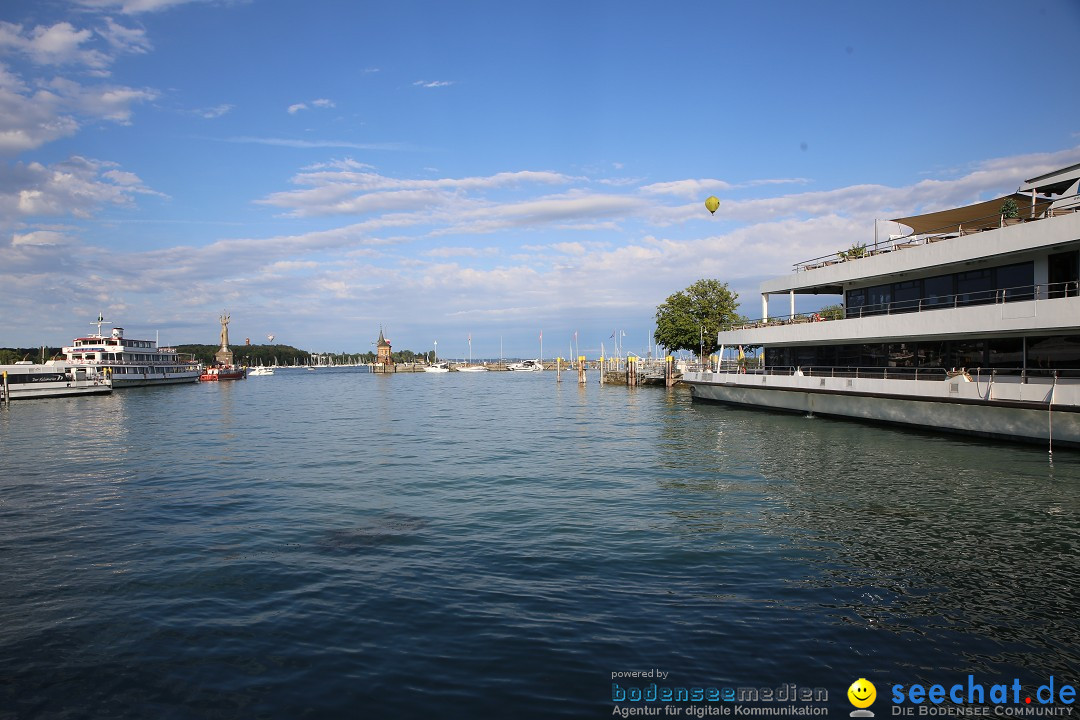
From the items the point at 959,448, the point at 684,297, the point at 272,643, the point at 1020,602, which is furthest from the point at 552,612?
the point at 684,297

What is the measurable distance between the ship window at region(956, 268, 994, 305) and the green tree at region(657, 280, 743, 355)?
40508mm

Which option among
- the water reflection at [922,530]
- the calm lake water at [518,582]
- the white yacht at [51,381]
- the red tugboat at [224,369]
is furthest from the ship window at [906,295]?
the red tugboat at [224,369]

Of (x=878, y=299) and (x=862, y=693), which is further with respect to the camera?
(x=878, y=299)

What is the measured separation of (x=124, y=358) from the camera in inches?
3366

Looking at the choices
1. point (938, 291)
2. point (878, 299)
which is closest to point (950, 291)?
point (938, 291)

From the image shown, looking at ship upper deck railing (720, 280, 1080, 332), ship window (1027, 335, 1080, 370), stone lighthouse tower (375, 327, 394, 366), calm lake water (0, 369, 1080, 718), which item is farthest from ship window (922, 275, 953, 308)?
stone lighthouse tower (375, 327, 394, 366)

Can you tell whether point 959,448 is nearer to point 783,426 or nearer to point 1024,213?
point 783,426

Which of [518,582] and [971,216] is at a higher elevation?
[971,216]

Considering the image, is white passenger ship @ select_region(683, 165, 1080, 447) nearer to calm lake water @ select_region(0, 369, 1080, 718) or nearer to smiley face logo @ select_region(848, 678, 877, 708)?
calm lake water @ select_region(0, 369, 1080, 718)

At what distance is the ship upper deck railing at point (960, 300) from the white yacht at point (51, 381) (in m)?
69.9

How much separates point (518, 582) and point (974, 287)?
2575cm

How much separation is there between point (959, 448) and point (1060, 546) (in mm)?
12706

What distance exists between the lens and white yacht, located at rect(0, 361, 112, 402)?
62884 mm

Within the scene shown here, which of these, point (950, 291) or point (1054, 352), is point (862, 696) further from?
point (950, 291)
